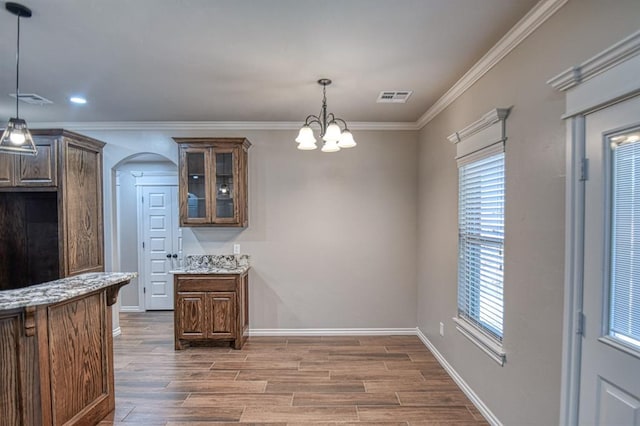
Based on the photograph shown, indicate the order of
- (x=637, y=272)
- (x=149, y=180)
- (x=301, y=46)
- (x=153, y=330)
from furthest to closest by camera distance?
(x=149, y=180) → (x=153, y=330) → (x=301, y=46) → (x=637, y=272)

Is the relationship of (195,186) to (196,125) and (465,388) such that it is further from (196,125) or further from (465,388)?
(465,388)

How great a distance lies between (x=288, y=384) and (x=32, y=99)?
3.82 metres

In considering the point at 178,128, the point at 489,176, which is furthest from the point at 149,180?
the point at 489,176

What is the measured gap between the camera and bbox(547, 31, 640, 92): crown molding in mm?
1347

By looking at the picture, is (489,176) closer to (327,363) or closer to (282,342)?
(327,363)

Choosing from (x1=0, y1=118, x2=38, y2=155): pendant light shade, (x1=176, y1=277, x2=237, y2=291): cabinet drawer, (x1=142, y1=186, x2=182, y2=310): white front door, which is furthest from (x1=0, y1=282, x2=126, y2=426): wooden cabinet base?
(x1=142, y1=186, x2=182, y2=310): white front door

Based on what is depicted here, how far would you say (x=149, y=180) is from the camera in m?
5.48

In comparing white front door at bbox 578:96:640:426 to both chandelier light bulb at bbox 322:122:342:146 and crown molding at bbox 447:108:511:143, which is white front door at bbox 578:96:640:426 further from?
chandelier light bulb at bbox 322:122:342:146

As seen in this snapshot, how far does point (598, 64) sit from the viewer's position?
150cm

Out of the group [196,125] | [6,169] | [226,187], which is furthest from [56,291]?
[196,125]

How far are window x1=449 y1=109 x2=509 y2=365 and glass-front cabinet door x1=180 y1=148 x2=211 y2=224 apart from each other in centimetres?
278

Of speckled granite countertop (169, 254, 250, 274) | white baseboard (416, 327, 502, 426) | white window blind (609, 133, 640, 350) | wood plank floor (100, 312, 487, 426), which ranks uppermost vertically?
white window blind (609, 133, 640, 350)

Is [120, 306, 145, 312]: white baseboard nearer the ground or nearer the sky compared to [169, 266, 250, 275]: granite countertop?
nearer the ground

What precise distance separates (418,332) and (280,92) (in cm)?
336
